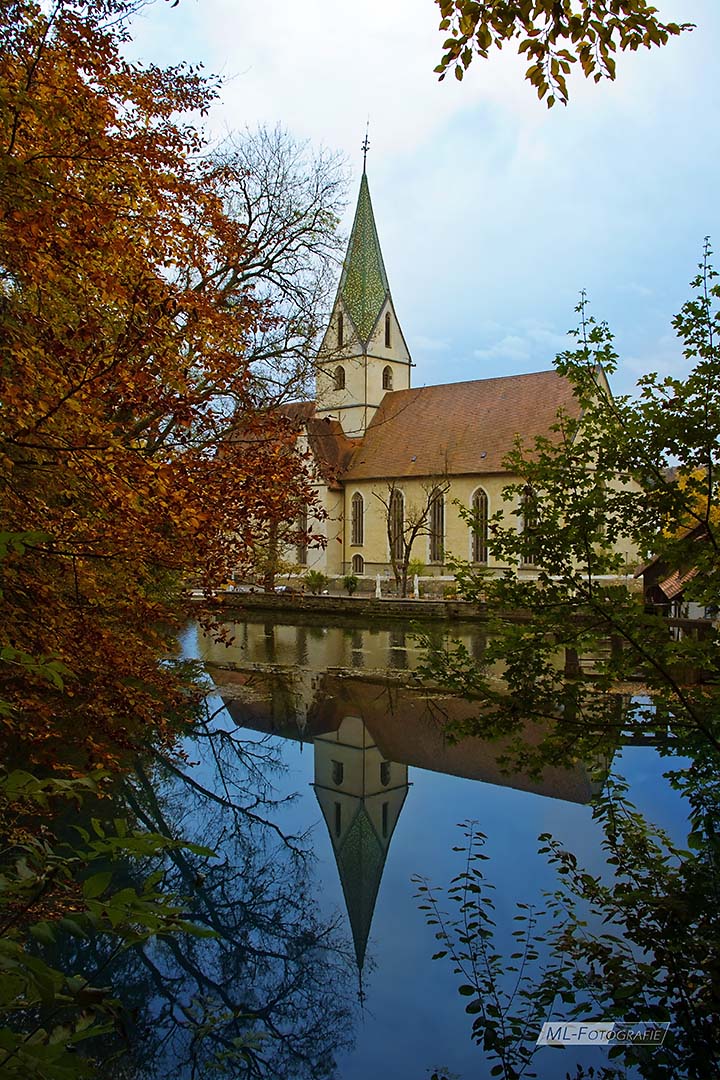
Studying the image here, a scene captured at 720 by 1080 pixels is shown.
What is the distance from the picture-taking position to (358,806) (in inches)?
382

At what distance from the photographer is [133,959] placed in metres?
5.71

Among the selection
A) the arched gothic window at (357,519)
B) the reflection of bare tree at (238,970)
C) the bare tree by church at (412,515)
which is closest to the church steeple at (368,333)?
the arched gothic window at (357,519)

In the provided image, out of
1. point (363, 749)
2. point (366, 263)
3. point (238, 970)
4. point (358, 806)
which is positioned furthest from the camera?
point (366, 263)

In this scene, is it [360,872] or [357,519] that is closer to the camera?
[360,872]

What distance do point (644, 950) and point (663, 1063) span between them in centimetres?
94

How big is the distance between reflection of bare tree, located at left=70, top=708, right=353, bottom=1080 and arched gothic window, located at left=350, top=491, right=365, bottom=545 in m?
35.7

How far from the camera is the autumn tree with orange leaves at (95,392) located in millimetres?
4500

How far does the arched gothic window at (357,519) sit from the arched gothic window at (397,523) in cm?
295

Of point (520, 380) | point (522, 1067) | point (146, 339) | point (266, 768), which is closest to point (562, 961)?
point (522, 1067)

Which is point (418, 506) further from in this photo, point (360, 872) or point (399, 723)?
point (360, 872)

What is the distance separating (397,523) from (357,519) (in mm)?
5754

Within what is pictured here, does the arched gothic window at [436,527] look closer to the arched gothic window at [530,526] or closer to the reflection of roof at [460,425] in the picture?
the reflection of roof at [460,425]

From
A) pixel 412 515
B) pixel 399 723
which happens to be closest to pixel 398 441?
pixel 412 515

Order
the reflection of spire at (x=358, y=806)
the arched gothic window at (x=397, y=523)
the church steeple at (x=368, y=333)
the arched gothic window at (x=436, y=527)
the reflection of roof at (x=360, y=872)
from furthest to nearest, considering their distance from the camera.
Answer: the church steeple at (x=368, y=333) → the arched gothic window at (x=436, y=527) → the arched gothic window at (x=397, y=523) → the reflection of spire at (x=358, y=806) → the reflection of roof at (x=360, y=872)
